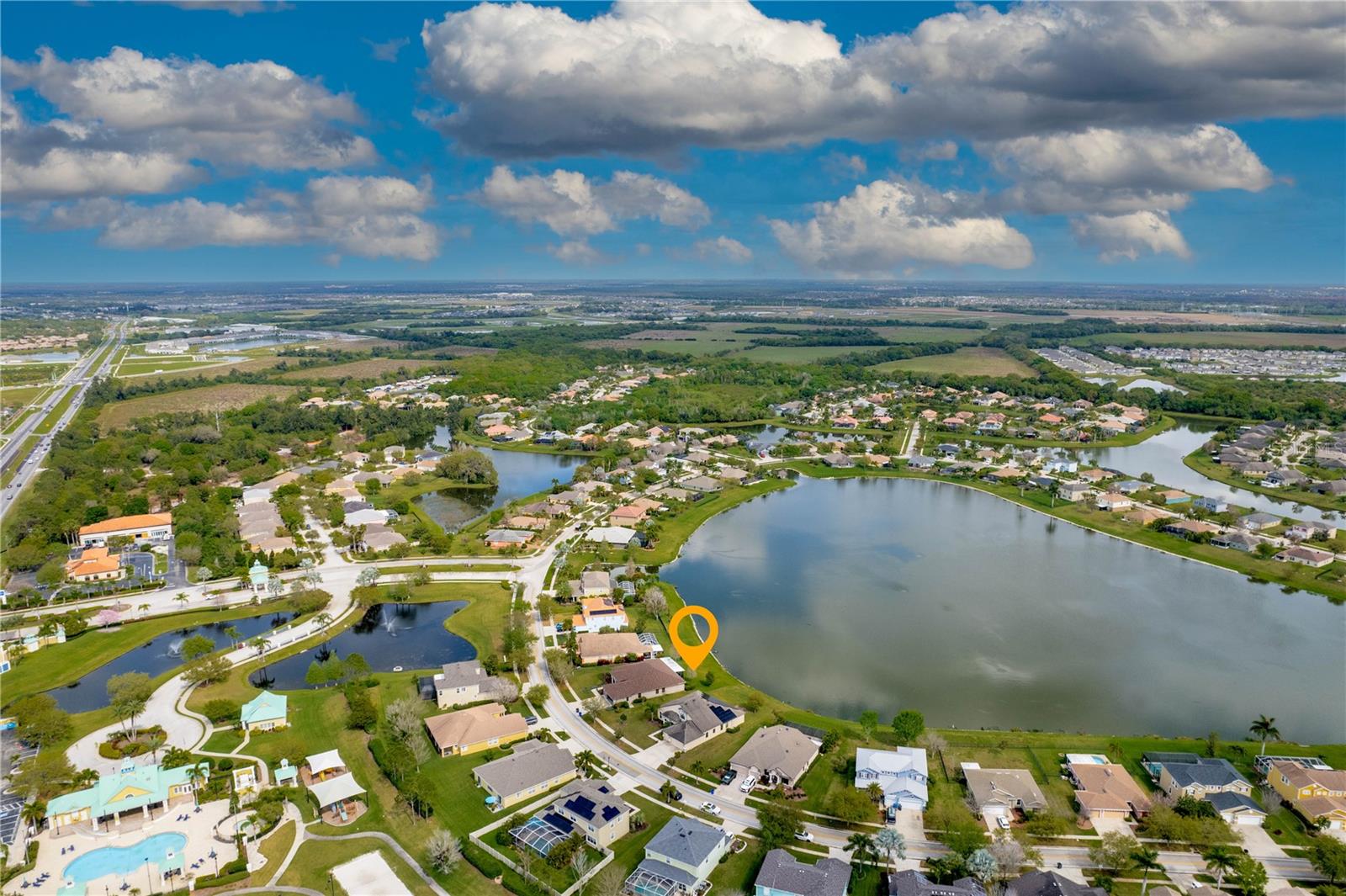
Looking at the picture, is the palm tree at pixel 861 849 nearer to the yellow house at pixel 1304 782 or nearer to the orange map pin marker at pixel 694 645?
the orange map pin marker at pixel 694 645

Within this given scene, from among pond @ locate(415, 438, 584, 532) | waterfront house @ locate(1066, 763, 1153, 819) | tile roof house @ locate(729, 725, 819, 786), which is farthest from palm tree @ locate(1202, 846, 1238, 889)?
pond @ locate(415, 438, 584, 532)

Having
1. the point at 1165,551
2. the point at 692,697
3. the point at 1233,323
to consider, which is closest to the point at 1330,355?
the point at 1233,323

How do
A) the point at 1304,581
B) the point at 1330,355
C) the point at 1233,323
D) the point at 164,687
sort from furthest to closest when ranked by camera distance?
the point at 1233,323
the point at 1330,355
the point at 1304,581
the point at 164,687

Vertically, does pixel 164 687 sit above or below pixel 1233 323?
below

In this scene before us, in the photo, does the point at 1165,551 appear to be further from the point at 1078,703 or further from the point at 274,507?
the point at 274,507

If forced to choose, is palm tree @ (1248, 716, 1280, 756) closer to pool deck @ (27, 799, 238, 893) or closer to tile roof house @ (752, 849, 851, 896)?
tile roof house @ (752, 849, 851, 896)

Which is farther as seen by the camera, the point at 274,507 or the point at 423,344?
the point at 423,344

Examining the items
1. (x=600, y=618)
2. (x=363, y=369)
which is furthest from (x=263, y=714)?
(x=363, y=369)
